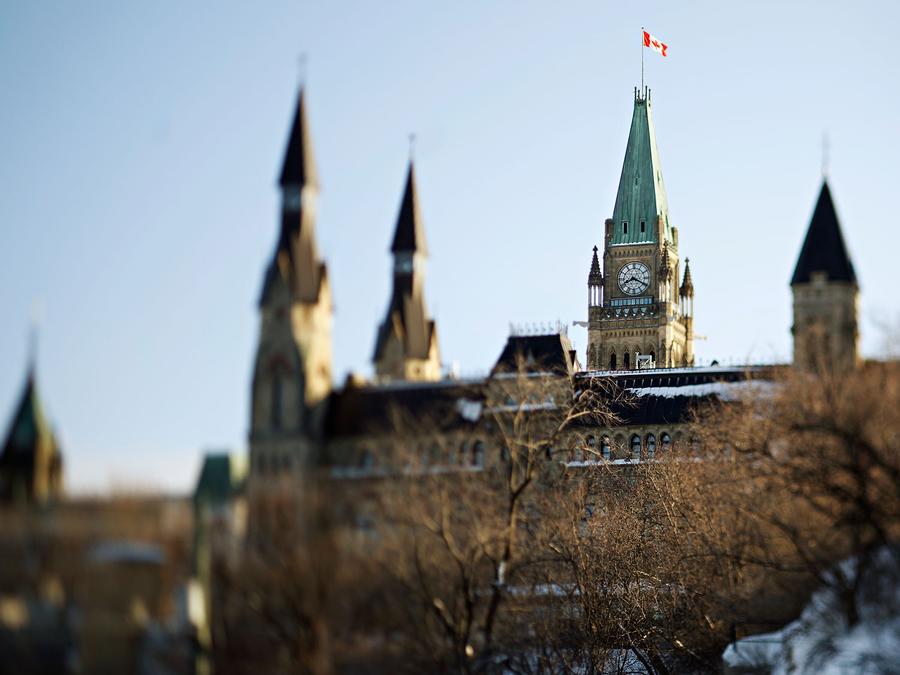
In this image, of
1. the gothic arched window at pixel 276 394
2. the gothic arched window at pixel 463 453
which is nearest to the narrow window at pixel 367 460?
the gothic arched window at pixel 463 453

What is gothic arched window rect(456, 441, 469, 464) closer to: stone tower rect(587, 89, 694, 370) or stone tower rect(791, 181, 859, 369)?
stone tower rect(587, 89, 694, 370)

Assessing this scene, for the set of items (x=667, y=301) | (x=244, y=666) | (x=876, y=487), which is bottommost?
(x=244, y=666)

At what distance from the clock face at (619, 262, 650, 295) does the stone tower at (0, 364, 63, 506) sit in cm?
10344

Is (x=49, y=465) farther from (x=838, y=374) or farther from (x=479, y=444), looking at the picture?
(x=479, y=444)

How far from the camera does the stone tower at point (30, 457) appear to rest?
29.8 metres

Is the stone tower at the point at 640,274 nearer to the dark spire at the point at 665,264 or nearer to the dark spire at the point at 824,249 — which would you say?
the dark spire at the point at 665,264

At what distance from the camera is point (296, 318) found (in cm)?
10300

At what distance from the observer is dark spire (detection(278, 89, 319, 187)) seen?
107 meters

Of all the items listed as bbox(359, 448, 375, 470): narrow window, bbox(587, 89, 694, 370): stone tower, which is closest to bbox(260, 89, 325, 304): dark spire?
bbox(359, 448, 375, 470): narrow window

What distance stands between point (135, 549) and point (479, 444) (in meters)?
69.8

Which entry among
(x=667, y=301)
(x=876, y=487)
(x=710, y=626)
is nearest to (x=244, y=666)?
(x=710, y=626)

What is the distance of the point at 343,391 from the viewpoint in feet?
363

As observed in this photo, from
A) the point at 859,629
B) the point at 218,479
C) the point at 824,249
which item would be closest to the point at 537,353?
the point at 824,249

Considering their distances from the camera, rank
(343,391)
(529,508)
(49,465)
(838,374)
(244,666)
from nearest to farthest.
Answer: (49,465) < (838,374) < (244,666) < (529,508) < (343,391)
